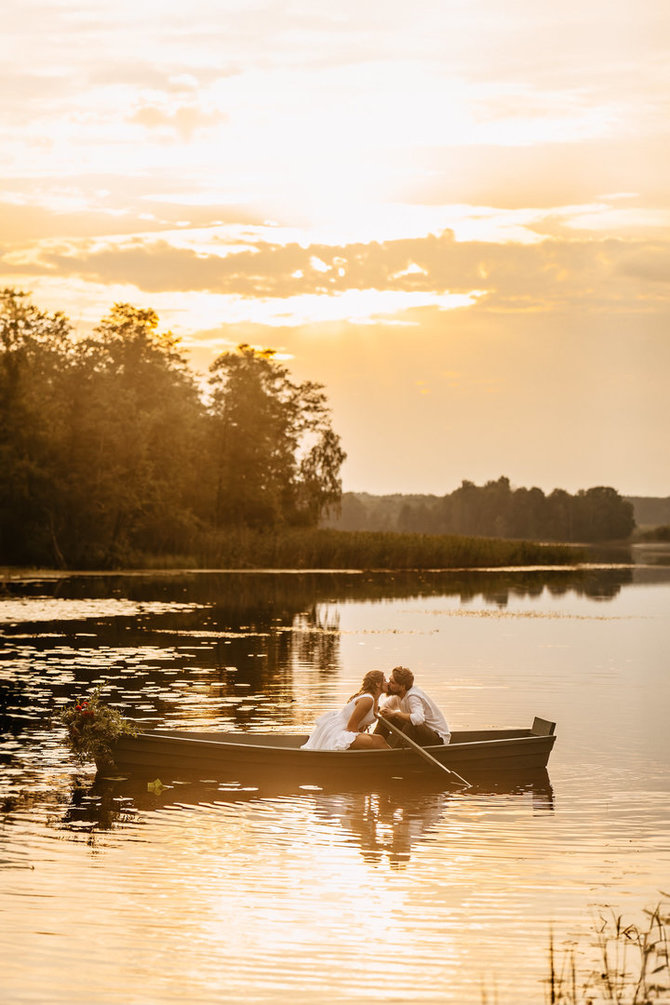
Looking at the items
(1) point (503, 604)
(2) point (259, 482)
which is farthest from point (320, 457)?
(1) point (503, 604)

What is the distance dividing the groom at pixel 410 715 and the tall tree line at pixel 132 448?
4844 centimetres

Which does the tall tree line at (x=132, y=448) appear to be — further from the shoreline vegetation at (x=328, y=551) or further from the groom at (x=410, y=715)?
the groom at (x=410, y=715)

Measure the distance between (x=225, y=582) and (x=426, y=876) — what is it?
4631 centimetres

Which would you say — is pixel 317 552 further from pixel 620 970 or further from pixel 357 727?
pixel 620 970

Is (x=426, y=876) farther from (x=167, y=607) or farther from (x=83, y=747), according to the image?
(x=167, y=607)

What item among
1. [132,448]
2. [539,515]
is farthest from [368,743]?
[539,515]

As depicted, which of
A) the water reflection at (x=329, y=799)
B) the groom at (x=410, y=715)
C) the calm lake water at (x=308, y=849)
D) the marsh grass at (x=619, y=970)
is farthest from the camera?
the groom at (x=410, y=715)

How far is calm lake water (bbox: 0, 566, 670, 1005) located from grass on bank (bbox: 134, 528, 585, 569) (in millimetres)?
41658

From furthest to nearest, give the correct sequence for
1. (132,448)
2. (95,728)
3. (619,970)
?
(132,448) → (95,728) → (619,970)

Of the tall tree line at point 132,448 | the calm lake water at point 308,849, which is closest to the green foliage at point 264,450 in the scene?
the tall tree line at point 132,448

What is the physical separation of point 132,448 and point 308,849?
5355 cm

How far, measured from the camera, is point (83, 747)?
48.0 feet

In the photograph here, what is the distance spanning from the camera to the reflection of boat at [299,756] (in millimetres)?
14523

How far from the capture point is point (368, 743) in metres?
14.8
